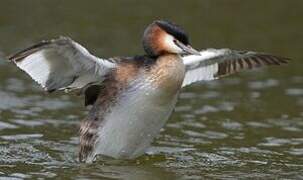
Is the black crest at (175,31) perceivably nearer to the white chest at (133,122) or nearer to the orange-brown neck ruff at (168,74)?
the orange-brown neck ruff at (168,74)

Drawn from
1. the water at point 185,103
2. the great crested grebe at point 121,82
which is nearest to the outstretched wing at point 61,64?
the great crested grebe at point 121,82

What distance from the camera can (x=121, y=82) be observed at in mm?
10977

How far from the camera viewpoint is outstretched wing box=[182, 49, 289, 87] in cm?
1194

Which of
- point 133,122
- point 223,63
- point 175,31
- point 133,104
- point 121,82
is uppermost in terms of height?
point 175,31

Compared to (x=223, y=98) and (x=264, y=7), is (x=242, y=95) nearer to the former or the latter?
(x=223, y=98)

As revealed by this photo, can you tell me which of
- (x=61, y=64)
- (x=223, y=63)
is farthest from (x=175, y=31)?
(x=223, y=63)

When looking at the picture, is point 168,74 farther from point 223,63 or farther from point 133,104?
point 223,63

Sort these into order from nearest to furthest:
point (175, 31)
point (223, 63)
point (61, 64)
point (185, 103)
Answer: point (175, 31) < point (61, 64) < point (223, 63) < point (185, 103)

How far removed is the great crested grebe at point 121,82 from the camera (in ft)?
35.6

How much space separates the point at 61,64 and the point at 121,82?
0.66 m

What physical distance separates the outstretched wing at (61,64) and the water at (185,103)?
897mm

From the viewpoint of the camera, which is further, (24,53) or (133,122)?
(133,122)

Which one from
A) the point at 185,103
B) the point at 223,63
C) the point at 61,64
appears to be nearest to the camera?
the point at 61,64

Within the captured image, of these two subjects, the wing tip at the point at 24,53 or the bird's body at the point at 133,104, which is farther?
the bird's body at the point at 133,104
